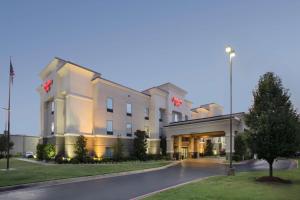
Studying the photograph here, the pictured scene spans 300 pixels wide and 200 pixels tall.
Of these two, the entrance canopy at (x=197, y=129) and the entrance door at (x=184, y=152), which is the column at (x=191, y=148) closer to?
the entrance canopy at (x=197, y=129)

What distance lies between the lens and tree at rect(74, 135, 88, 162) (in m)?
37.2

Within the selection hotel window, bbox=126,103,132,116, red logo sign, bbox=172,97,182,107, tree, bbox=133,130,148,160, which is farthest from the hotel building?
red logo sign, bbox=172,97,182,107

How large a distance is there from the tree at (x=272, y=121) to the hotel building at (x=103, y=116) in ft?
69.7

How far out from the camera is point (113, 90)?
44.6 meters

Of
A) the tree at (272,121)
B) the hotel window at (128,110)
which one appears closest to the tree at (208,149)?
the hotel window at (128,110)

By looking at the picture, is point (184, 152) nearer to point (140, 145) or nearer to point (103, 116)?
point (140, 145)

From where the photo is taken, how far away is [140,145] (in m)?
44.8

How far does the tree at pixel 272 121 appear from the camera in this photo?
59.4 ft

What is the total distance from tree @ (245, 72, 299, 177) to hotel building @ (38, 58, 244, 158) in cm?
2126

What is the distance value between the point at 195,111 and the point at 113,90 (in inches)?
1107

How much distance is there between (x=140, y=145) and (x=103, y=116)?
739 centimetres

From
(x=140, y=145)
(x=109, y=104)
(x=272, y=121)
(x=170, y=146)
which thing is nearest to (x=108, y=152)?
(x=140, y=145)

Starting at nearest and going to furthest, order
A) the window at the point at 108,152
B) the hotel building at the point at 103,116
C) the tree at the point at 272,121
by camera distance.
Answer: the tree at the point at 272,121 < the hotel building at the point at 103,116 < the window at the point at 108,152

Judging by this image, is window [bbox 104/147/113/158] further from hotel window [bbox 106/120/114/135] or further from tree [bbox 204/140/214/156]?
tree [bbox 204/140/214/156]
